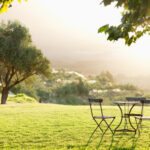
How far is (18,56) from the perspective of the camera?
975 inches

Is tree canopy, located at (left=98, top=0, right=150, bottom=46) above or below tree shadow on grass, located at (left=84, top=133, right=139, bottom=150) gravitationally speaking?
above

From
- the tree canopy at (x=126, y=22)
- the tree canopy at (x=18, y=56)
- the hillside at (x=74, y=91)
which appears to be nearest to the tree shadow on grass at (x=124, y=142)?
the tree canopy at (x=126, y=22)

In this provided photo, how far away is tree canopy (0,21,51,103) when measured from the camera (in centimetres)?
2448

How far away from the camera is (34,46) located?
85.4 feet

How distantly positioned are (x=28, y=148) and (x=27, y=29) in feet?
69.7

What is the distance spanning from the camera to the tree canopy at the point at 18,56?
24.5 metres

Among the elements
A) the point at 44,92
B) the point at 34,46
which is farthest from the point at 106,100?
the point at 34,46

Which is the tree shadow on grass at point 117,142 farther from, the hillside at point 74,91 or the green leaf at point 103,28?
the hillside at point 74,91

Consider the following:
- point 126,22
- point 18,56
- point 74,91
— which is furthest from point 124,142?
point 74,91

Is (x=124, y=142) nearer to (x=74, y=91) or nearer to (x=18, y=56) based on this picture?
(x=18, y=56)

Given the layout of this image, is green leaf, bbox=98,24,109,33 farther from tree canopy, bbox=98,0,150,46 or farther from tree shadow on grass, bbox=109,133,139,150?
tree shadow on grass, bbox=109,133,139,150

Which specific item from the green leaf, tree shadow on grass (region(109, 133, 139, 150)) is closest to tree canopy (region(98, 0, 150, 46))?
the green leaf

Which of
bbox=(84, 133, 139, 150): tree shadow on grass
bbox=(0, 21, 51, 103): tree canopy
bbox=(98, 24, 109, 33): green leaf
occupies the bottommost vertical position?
bbox=(84, 133, 139, 150): tree shadow on grass

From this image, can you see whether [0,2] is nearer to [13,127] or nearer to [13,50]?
[13,127]
